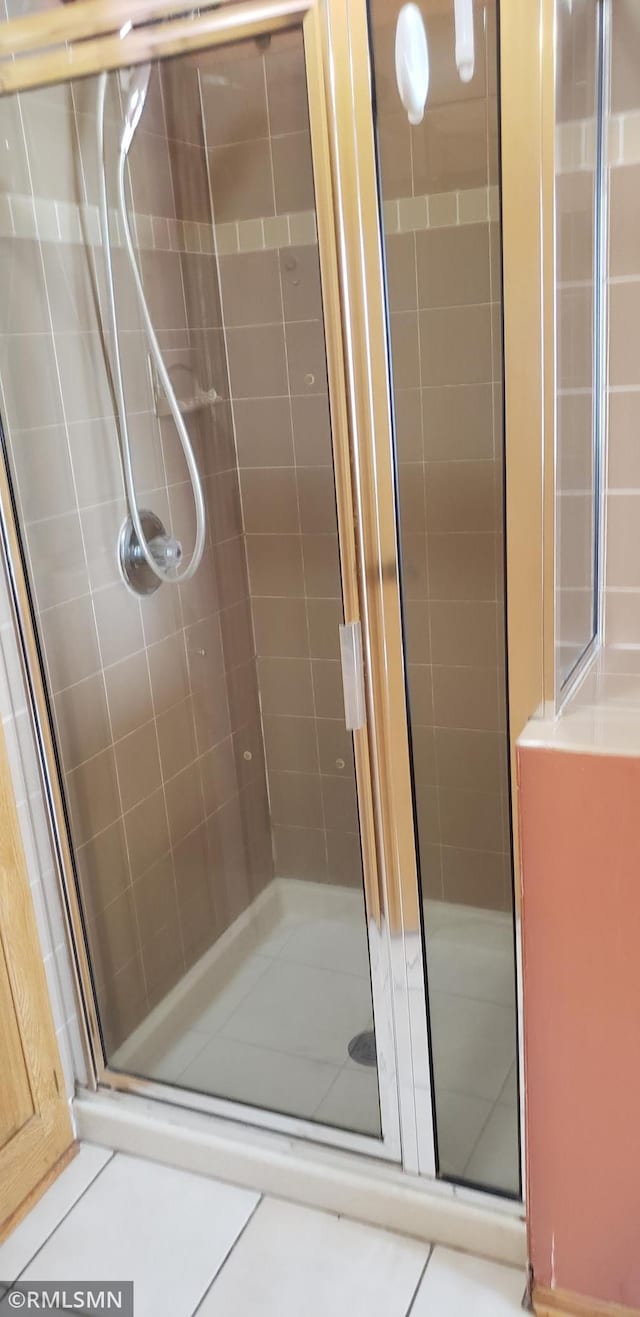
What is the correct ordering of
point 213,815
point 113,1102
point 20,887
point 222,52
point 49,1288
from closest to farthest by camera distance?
1. point 222,52
2. point 49,1288
3. point 20,887
4. point 113,1102
5. point 213,815

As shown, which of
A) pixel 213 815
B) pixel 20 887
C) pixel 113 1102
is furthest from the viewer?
pixel 213 815

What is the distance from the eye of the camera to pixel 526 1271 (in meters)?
1.48

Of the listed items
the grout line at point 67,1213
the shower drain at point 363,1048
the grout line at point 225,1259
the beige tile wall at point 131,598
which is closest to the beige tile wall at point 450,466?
the shower drain at point 363,1048

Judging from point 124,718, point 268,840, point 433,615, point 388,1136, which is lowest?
point 388,1136

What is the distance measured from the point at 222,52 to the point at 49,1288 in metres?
1.86

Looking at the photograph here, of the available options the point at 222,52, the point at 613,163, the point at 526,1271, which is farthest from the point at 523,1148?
the point at 222,52

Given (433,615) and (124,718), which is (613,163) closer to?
(433,615)

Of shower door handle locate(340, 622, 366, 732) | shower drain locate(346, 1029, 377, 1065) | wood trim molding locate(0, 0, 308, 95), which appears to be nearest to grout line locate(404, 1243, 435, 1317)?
shower drain locate(346, 1029, 377, 1065)

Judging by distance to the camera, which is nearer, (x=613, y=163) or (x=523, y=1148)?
(x=613, y=163)

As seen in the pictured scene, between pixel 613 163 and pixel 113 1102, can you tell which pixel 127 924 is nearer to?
pixel 113 1102

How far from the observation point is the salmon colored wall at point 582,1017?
1174 mm

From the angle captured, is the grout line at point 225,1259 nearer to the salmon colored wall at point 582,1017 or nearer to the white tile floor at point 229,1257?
the white tile floor at point 229,1257

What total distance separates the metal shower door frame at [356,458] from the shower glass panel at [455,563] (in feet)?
0.10

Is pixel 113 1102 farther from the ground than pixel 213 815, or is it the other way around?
pixel 213 815
